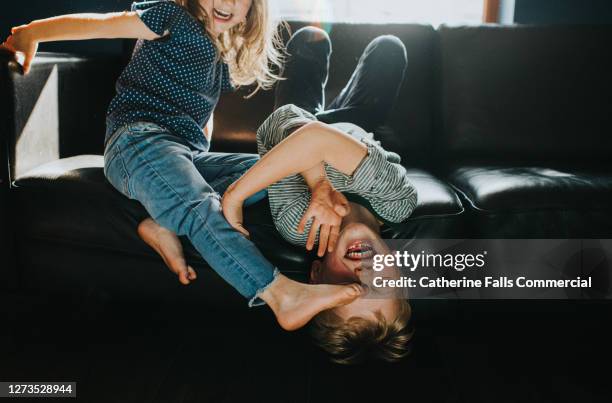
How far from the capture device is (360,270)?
1.17m

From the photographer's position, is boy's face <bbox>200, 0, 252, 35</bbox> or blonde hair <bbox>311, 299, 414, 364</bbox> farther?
boy's face <bbox>200, 0, 252, 35</bbox>

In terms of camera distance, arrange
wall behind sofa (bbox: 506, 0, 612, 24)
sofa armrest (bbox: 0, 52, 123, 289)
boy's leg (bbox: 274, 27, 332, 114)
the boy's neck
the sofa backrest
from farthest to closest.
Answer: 1. wall behind sofa (bbox: 506, 0, 612, 24)
2. the sofa backrest
3. boy's leg (bbox: 274, 27, 332, 114)
4. sofa armrest (bbox: 0, 52, 123, 289)
5. the boy's neck

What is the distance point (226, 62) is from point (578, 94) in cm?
127

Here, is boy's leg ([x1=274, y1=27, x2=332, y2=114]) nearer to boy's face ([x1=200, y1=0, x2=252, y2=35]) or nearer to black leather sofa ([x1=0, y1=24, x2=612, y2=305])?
black leather sofa ([x1=0, y1=24, x2=612, y2=305])

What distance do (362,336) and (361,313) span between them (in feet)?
0.18

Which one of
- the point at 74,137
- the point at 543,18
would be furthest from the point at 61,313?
the point at 543,18

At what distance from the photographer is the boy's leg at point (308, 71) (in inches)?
68.9

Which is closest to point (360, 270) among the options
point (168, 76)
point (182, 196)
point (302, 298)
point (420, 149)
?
point (302, 298)

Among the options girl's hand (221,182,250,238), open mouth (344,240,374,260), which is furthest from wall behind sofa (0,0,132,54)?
open mouth (344,240,374,260)

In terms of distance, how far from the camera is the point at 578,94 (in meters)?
1.88

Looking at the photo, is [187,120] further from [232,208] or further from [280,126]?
[232,208]

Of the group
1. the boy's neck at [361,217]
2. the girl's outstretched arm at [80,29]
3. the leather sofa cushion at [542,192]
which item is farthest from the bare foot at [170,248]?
the leather sofa cushion at [542,192]

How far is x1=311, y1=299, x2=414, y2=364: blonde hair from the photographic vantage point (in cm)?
116

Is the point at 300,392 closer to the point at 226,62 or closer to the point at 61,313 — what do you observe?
the point at 61,313
